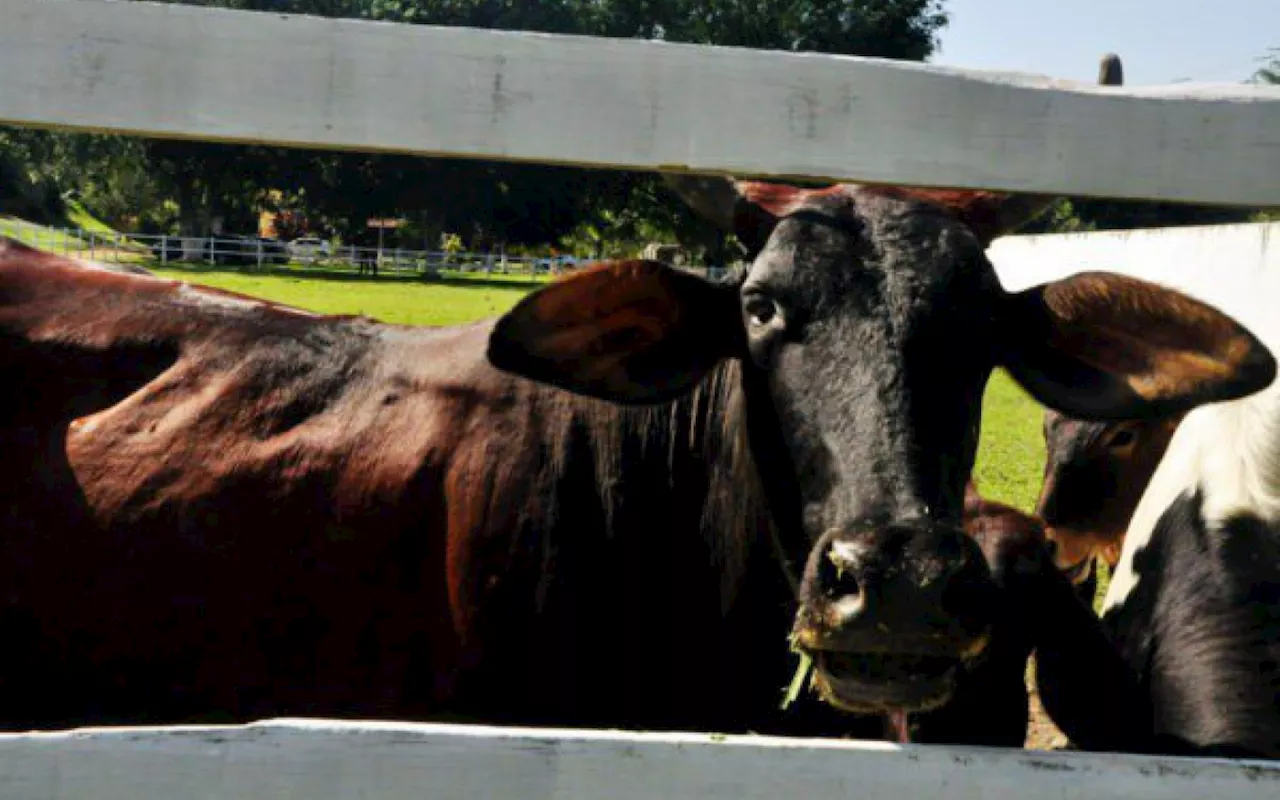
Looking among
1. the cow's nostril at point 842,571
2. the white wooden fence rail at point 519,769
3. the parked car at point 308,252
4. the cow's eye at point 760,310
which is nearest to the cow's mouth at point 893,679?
the cow's nostril at point 842,571

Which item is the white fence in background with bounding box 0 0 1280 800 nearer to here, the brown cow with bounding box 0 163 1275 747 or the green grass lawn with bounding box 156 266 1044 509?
the brown cow with bounding box 0 163 1275 747

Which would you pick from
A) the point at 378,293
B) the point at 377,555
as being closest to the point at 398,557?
the point at 377,555

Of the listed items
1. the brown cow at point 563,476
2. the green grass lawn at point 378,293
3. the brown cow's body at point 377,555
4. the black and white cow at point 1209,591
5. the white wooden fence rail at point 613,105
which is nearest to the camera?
the white wooden fence rail at point 613,105

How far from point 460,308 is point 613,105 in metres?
21.9

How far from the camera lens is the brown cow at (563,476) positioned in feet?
9.15

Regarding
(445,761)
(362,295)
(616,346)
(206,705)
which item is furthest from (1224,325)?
(362,295)

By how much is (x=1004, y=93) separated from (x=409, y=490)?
74.5 inches

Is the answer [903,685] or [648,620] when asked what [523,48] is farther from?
[648,620]

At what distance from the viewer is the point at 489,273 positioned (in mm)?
46844

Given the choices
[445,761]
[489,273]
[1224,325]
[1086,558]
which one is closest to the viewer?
[445,761]

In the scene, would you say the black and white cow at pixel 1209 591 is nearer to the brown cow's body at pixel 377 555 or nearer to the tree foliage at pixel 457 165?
the brown cow's body at pixel 377 555

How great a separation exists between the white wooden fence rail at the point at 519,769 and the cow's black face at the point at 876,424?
1.25 feet

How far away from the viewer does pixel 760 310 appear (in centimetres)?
302

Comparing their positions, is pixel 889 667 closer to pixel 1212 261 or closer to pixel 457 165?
pixel 1212 261
